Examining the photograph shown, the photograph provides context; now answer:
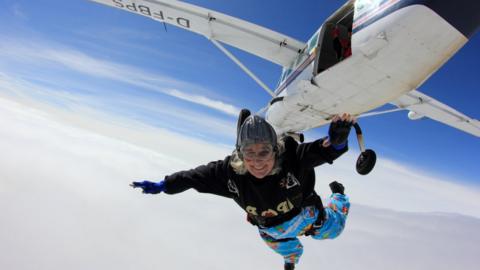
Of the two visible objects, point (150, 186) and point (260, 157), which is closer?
point (260, 157)

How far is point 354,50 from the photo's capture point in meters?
3.90

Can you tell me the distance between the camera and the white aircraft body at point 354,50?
3129 mm

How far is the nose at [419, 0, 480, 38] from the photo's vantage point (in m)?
2.95

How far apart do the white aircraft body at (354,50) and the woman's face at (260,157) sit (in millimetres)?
2404

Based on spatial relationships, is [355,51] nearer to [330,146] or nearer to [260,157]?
[330,146]

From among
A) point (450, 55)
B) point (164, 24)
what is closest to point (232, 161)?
point (450, 55)

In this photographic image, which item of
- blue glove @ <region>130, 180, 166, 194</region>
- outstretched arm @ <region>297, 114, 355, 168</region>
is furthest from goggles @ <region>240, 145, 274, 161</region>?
blue glove @ <region>130, 180, 166, 194</region>

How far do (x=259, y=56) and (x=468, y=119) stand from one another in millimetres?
5784

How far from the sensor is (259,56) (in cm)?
794

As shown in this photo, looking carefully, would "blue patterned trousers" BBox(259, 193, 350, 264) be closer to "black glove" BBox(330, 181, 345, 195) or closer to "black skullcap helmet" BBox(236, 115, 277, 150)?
"black glove" BBox(330, 181, 345, 195)

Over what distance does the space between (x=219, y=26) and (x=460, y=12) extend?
5360 mm

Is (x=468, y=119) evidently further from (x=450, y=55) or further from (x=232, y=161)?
(x=232, y=161)

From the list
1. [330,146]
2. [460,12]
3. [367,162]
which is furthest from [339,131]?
[460,12]

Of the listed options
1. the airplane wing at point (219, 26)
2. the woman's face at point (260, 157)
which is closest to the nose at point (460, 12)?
the woman's face at point (260, 157)
